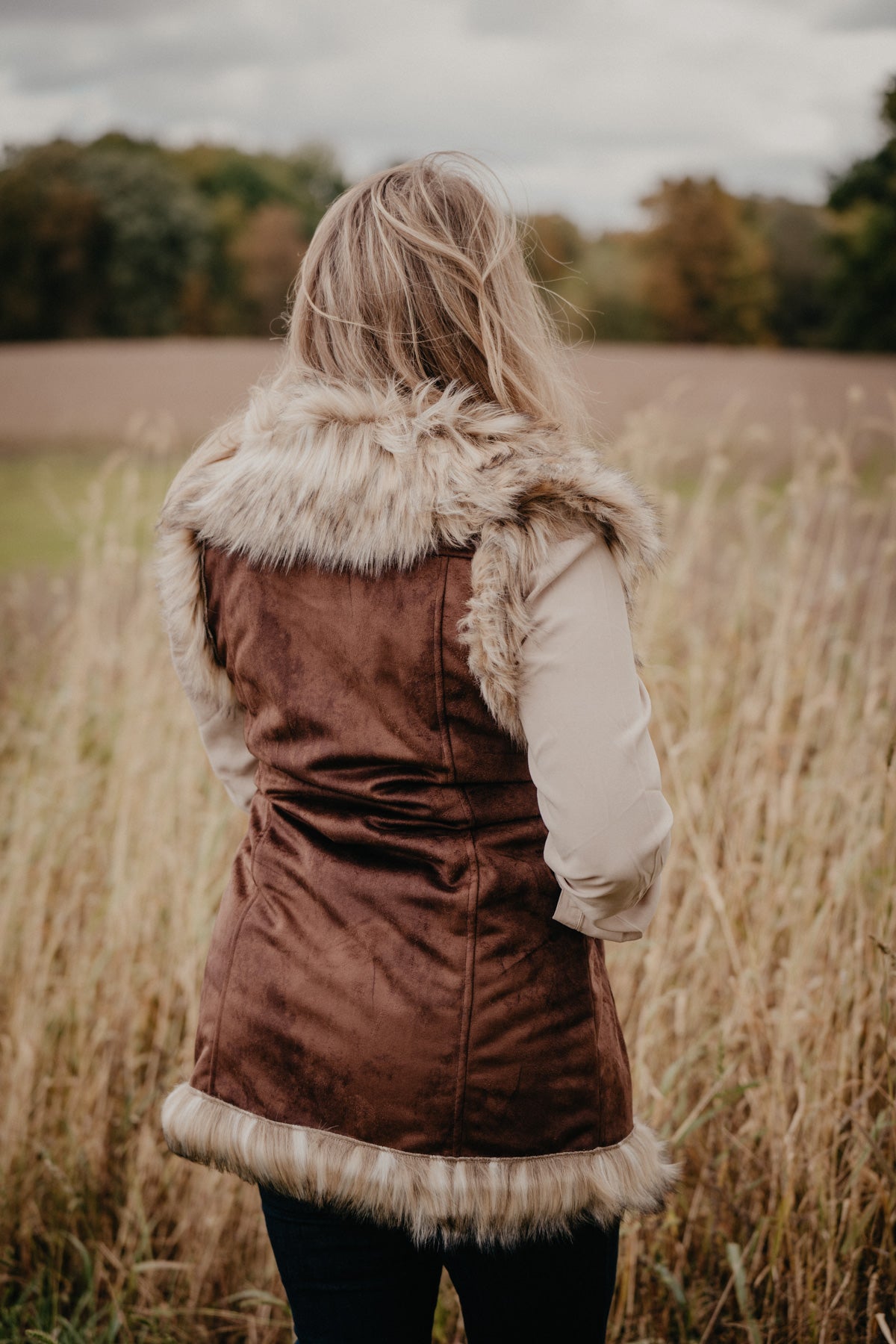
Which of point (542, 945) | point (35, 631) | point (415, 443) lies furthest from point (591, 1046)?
point (35, 631)

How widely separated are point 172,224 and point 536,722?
2695cm

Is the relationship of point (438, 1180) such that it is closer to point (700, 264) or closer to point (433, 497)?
point (433, 497)

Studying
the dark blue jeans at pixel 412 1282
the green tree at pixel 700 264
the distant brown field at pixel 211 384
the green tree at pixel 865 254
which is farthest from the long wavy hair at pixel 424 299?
the green tree at pixel 700 264

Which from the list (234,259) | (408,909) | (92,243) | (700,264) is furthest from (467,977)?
(234,259)

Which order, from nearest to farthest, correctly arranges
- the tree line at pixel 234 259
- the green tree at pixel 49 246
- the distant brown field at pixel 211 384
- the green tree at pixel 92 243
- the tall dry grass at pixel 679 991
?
the tall dry grass at pixel 679 991, the distant brown field at pixel 211 384, the tree line at pixel 234 259, the green tree at pixel 49 246, the green tree at pixel 92 243

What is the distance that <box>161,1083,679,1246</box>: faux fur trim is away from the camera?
99 centimetres

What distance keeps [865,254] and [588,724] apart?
1300 centimetres

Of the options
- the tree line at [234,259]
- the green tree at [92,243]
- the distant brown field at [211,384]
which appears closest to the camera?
the distant brown field at [211,384]

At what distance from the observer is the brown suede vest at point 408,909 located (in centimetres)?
97

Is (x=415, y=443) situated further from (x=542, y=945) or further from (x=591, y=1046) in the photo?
(x=591, y=1046)

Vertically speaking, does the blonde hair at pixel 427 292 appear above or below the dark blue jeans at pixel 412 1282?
above

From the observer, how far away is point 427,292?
1009mm

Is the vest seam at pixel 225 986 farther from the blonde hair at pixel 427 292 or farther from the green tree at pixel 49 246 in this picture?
the green tree at pixel 49 246

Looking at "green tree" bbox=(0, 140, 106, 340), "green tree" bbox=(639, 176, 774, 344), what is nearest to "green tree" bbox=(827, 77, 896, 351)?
"green tree" bbox=(639, 176, 774, 344)
